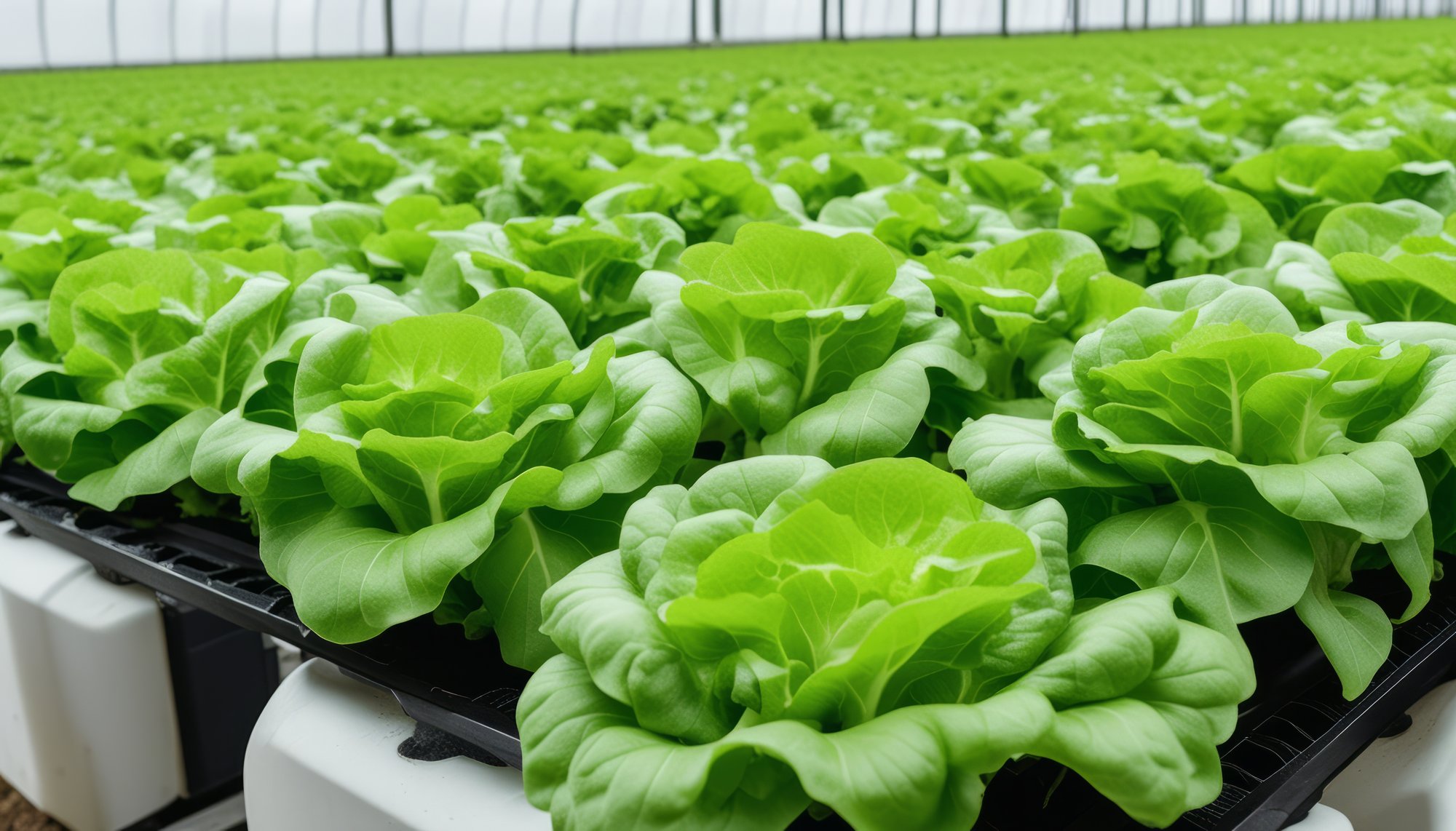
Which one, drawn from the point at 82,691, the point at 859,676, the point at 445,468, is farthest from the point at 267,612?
the point at 859,676

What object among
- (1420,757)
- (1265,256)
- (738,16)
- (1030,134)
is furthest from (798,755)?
(738,16)

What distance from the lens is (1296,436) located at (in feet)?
3.81

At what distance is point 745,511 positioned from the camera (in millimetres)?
1051

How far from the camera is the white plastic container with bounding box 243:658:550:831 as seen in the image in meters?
1.19

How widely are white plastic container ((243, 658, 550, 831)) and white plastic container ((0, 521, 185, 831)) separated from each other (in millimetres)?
577

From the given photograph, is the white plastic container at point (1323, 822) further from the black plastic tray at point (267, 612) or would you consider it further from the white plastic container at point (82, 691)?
the white plastic container at point (82, 691)

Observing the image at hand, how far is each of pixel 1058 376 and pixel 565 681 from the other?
0.73 m

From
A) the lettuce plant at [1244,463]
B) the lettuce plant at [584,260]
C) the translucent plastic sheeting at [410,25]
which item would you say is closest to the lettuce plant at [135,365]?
Answer: the lettuce plant at [584,260]

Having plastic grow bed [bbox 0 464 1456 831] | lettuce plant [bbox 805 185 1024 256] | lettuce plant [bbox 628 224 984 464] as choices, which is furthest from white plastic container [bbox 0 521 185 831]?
lettuce plant [bbox 805 185 1024 256]

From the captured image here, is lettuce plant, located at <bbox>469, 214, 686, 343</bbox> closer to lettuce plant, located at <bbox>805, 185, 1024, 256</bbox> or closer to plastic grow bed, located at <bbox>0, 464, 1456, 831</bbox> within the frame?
lettuce plant, located at <bbox>805, 185, 1024, 256</bbox>

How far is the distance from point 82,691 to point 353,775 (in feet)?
2.98

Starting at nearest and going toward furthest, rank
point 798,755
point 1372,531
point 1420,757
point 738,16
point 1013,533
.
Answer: point 798,755 → point 1013,533 → point 1372,531 → point 1420,757 → point 738,16

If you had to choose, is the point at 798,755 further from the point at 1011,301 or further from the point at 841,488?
the point at 1011,301

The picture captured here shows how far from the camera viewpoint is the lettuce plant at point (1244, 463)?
1.08m
